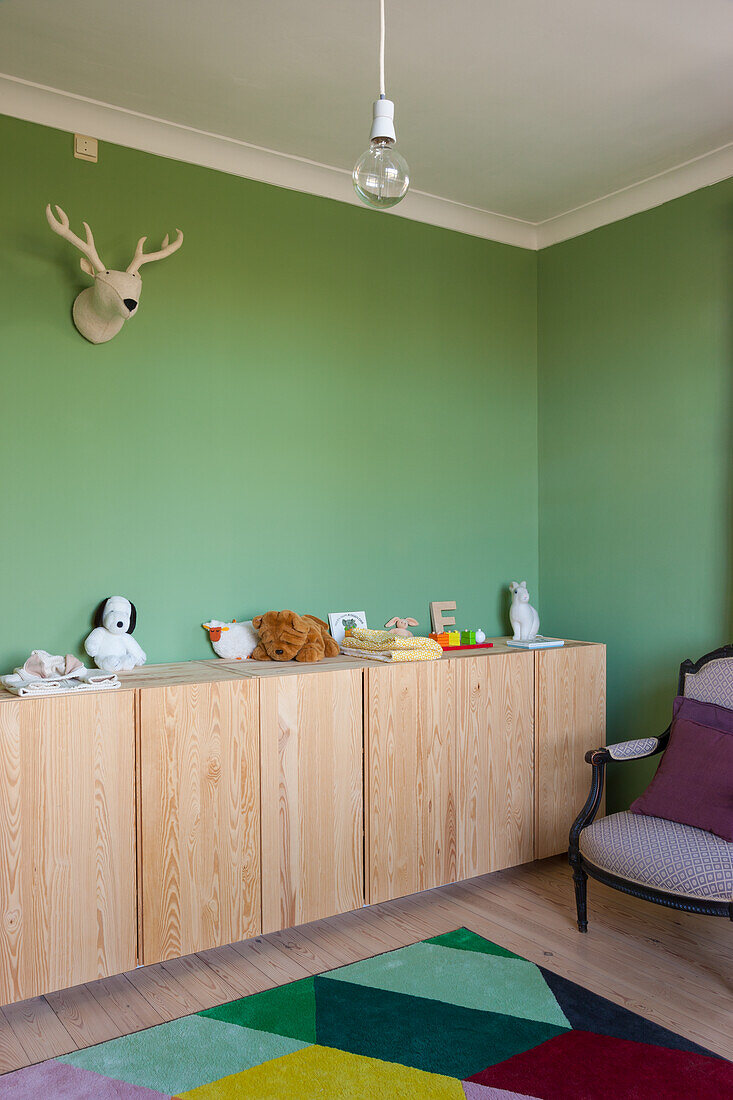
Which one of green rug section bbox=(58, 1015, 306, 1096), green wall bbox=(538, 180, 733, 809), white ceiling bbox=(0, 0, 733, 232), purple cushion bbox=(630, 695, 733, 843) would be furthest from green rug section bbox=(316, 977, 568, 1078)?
white ceiling bbox=(0, 0, 733, 232)

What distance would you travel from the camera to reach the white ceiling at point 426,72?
222cm

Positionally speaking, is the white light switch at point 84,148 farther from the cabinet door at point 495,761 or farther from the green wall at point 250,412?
the cabinet door at point 495,761

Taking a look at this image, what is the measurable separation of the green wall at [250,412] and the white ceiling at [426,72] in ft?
0.88

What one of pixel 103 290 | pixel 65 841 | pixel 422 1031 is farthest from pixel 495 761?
pixel 103 290

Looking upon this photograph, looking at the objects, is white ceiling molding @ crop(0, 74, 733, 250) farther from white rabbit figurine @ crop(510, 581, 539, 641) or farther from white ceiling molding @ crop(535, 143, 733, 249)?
white rabbit figurine @ crop(510, 581, 539, 641)

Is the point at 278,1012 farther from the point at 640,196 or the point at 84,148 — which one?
the point at 640,196

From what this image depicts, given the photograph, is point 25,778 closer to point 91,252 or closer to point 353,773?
point 353,773

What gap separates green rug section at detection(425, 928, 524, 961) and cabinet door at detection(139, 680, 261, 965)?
23.9 inches

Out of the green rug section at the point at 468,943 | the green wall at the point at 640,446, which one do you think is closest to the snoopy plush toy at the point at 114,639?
the green rug section at the point at 468,943

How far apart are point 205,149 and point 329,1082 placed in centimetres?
292

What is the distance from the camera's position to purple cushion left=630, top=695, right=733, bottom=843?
2488 mm

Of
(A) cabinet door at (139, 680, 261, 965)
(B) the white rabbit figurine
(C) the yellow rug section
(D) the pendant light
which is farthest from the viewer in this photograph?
(B) the white rabbit figurine

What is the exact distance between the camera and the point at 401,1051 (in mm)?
2049

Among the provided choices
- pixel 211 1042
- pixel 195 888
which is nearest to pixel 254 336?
pixel 195 888
